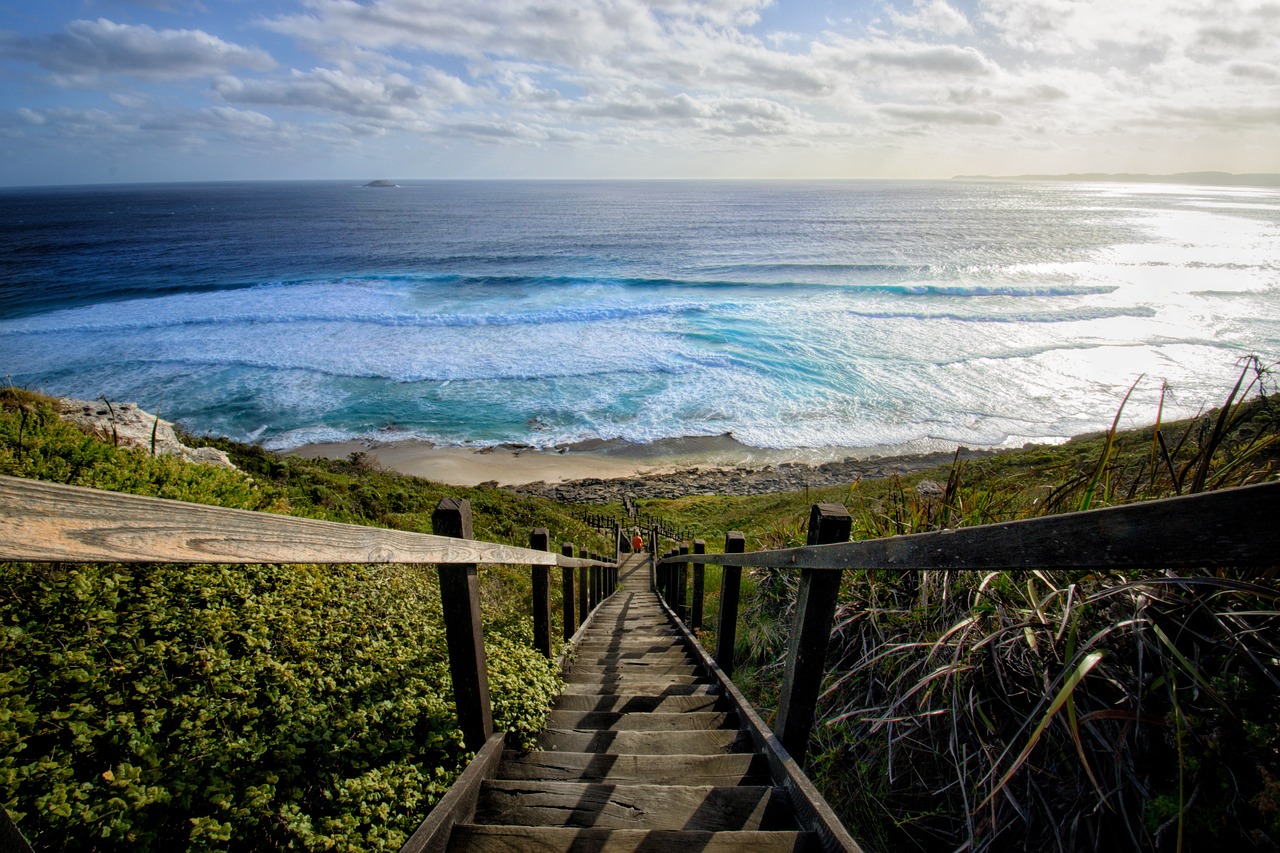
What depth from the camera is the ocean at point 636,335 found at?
85.8ft

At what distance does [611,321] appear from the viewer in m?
41.9

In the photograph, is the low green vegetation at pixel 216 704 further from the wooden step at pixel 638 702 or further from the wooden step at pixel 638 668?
the wooden step at pixel 638 668

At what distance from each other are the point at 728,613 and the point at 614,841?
253 cm

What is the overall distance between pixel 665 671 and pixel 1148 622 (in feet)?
12.9

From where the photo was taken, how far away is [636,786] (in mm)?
2680

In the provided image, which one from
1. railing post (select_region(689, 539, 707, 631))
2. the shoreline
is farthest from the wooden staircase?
the shoreline

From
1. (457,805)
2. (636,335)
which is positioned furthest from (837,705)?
(636,335)

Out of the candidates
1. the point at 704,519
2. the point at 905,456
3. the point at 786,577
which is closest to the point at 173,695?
the point at 786,577

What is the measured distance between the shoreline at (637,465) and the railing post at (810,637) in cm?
1929

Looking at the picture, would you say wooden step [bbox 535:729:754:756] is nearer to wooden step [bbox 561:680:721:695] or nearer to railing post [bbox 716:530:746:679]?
wooden step [bbox 561:680:721:695]

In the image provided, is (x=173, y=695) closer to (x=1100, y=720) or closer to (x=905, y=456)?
(x=1100, y=720)

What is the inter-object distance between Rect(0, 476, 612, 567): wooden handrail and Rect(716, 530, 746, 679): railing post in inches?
125

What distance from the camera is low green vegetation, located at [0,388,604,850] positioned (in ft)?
6.90

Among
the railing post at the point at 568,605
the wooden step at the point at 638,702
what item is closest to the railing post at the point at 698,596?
the railing post at the point at 568,605
